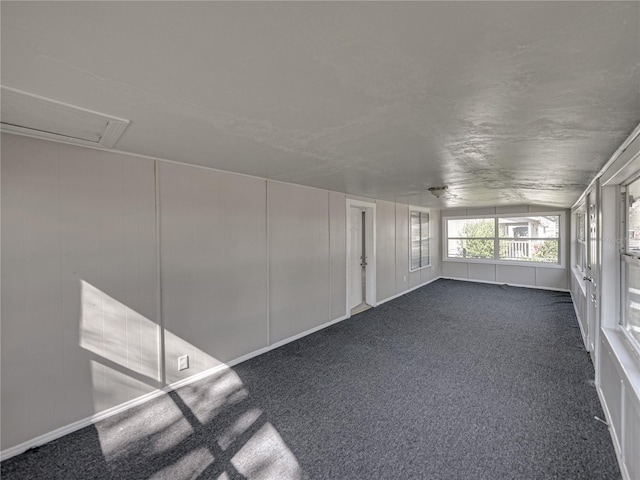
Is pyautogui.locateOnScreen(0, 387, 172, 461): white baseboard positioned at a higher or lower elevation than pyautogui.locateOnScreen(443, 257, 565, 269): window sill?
lower

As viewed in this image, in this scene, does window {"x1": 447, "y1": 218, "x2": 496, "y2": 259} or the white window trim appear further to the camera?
window {"x1": 447, "y1": 218, "x2": 496, "y2": 259}

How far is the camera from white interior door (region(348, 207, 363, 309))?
204 inches

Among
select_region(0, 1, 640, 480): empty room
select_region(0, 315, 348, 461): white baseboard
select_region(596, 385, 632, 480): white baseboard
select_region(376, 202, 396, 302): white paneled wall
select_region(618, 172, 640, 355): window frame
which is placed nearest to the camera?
select_region(0, 1, 640, 480): empty room

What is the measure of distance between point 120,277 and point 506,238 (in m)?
8.36

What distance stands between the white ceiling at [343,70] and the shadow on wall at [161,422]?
1.51 metres

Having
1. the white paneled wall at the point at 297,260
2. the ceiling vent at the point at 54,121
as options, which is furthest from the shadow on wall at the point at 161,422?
the white paneled wall at the point at 297,260

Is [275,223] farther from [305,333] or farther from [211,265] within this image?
[305,333]

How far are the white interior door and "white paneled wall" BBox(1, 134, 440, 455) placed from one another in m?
1.74

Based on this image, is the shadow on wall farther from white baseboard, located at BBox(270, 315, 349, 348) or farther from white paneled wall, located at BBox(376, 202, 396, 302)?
white paneled wall, located at BBox(376, 202, 396, 302)

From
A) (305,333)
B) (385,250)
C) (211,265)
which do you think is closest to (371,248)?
(385,250)

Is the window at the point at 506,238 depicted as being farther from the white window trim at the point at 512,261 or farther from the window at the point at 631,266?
the window at the point at 631,266

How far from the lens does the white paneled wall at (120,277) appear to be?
6.24ft

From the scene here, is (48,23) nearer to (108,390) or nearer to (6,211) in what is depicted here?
(6,211)

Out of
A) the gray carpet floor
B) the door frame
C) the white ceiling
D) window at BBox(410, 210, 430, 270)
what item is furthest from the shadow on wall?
window at BBox(410, 210, 430, 270)
